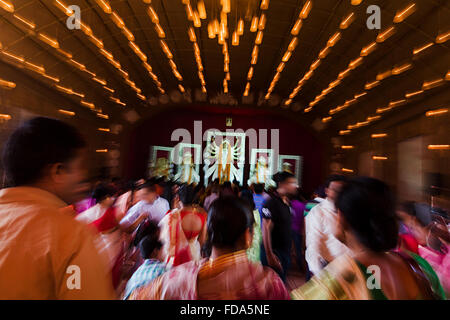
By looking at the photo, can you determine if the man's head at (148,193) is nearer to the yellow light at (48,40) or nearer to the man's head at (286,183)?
the man's head at (286,183)

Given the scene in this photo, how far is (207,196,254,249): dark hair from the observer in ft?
3.87

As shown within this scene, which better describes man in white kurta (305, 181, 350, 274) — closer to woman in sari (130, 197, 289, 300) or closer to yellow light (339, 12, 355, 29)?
woman in sari (130, 197, 289, 300)

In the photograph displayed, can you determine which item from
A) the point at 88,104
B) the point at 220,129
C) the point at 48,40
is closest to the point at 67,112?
the point at 88,104

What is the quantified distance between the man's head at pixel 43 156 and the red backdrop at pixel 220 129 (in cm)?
1244

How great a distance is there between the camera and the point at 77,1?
6125mm

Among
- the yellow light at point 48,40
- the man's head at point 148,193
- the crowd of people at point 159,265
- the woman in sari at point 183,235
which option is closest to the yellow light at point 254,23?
the man's head at point 148,193

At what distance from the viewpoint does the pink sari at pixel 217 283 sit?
3.32 feet

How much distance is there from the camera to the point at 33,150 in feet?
3.08

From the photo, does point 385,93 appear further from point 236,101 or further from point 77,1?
point 77,1

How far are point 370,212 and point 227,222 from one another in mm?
656

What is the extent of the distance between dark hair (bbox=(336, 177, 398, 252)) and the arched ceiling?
166 inches

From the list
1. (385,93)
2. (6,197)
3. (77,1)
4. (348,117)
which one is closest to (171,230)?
(6,197)
